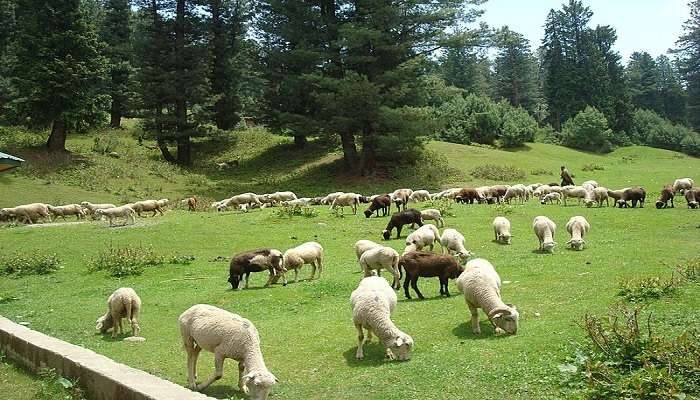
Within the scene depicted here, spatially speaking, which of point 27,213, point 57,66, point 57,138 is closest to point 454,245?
point 27,213

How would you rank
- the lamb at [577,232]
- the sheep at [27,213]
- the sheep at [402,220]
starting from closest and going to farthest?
the lamb at [577,232] < the sheep at [402,220] < the sheep at [27,213]

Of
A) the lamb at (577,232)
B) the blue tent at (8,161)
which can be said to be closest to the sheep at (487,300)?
the lamb at (577,232)

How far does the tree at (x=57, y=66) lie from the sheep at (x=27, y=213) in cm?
1370

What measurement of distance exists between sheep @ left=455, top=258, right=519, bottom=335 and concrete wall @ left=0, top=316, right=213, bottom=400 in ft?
18.0

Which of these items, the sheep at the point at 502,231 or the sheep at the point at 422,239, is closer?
the sheep at the point at 422,239

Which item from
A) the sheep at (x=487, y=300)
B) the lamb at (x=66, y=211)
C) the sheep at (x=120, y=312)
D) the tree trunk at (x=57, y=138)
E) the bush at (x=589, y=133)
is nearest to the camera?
the sheep at (x=487, y=300)

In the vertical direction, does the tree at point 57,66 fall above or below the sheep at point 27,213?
above

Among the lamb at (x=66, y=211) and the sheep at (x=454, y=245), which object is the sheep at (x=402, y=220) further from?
the lamb at (x=66, y=211)

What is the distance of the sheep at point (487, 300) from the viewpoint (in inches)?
416

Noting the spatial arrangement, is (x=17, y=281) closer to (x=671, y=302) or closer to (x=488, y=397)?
(x=488, y=397)

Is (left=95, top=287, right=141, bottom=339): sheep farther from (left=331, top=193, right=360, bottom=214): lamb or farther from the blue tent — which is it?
(left=331, top=193, right=360, bottom=214): lamb

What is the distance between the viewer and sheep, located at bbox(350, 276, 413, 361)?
9.74m

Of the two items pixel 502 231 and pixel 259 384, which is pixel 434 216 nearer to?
pixel 502 231

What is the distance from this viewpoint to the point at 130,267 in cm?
1923
